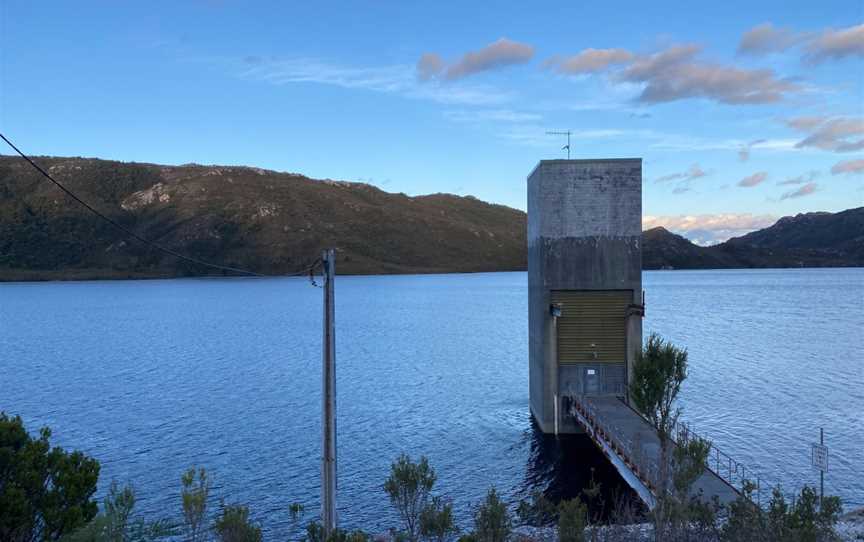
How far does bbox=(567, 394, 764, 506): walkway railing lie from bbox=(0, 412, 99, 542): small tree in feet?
52.8

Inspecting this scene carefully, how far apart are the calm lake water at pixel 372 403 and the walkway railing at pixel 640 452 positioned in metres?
2.27

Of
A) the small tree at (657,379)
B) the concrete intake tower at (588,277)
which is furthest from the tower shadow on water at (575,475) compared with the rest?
the small tree at (657,379)

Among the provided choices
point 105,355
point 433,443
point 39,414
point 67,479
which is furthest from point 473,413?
point 105,355

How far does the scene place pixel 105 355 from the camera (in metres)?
78.6

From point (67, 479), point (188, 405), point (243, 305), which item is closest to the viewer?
point (67, 479)

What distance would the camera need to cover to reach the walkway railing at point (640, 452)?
24.8m

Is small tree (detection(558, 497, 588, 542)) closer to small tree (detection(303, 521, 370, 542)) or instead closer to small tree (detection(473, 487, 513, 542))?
small tree (detection(473, 487, 513, 542))

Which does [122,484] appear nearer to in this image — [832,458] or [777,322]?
[832,458]

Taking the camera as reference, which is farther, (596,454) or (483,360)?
(483,360)

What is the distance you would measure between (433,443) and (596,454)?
8.81 meters

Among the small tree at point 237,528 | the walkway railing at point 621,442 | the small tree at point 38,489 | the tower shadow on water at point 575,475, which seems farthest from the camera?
the tower shadow on water at point 575,475

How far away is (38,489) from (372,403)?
112ft

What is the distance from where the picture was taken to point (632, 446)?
91.8ft

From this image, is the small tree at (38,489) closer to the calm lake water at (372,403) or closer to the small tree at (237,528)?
the small tree at (237,528)
